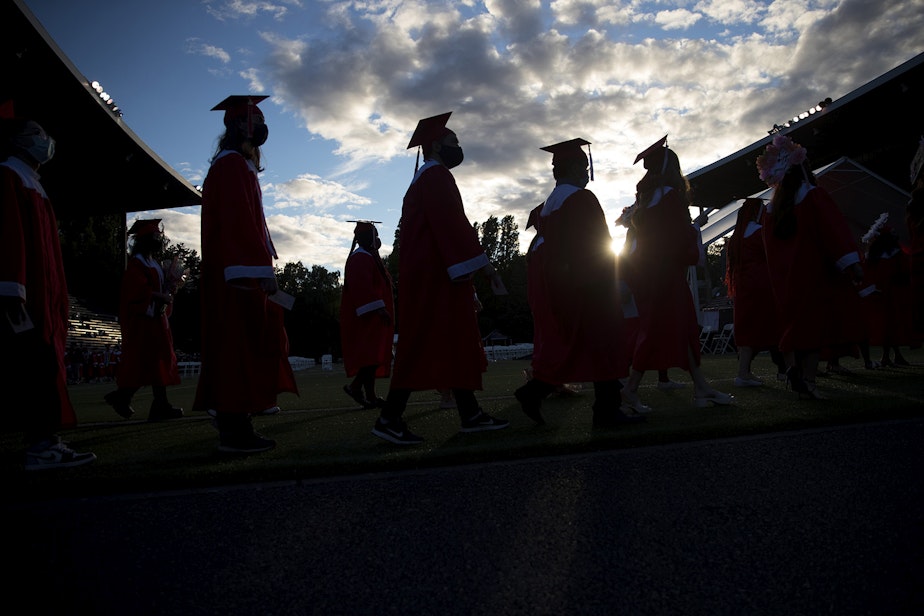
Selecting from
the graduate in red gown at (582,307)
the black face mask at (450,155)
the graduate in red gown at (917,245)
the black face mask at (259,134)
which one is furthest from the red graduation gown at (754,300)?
the black face mask at (259,134)

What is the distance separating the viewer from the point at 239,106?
4141 millimetres

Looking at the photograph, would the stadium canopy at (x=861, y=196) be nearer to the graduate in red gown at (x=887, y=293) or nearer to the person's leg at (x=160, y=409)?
the graduate in red gown at (x=887, y=293)

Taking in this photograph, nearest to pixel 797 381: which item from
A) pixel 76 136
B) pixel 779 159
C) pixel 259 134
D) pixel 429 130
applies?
pixel 779 159

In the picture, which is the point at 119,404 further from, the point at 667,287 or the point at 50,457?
the point at 667,287

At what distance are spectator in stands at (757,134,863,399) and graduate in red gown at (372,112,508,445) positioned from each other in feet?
8.49

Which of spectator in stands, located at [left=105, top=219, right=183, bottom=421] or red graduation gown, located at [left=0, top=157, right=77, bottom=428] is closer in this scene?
red graduation gown, located at [left=0, top=157, right=77, bottom=428]

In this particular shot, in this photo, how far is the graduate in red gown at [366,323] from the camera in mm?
7039

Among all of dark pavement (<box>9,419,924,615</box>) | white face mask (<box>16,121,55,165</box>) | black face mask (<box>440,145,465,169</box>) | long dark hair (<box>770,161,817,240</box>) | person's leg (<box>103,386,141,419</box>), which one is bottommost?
dark pavement (<box>9,419,924,615</box>)

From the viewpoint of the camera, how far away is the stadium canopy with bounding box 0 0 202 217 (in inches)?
680

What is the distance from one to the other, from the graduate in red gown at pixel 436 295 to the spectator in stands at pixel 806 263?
2587 mm

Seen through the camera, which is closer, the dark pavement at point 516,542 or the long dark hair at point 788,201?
the dark pavement at point 516,542

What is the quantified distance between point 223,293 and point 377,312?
10.3 feet

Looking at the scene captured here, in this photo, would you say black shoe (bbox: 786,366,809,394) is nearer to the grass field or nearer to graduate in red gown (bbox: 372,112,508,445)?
the grass field

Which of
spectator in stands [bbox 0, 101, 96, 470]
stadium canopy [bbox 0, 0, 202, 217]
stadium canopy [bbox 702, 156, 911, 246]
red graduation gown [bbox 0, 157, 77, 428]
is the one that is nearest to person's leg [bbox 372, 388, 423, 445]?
spectator in stands [bbox 0, 101, 96, 470]
